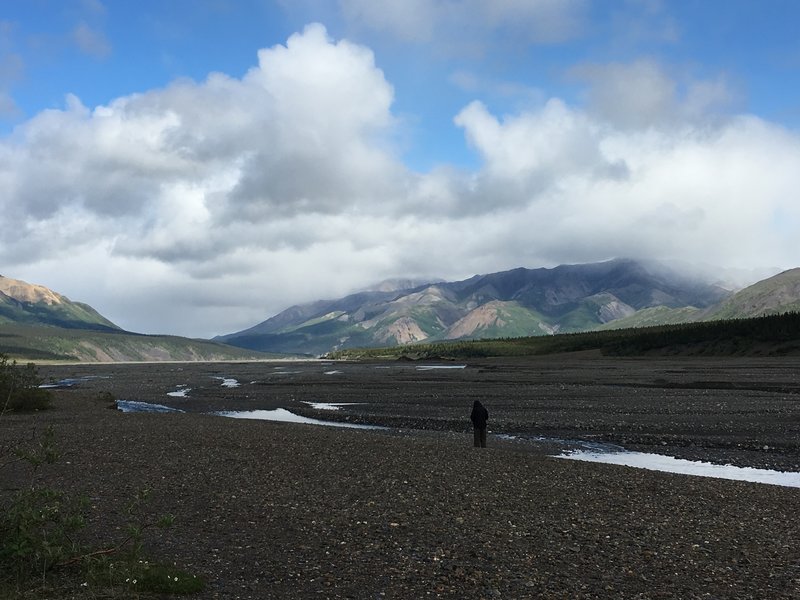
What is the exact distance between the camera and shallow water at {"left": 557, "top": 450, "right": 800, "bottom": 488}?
24.7 m

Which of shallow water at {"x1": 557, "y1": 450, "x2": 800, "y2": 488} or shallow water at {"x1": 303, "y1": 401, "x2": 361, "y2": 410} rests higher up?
shallow water at {"x1": 557, "y1": 450, "x2": 800, "y2": 488}

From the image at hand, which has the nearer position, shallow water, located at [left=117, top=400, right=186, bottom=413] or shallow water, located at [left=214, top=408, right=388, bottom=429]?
shallow water, located at [left=214, top=408, right=388, bottom=429]

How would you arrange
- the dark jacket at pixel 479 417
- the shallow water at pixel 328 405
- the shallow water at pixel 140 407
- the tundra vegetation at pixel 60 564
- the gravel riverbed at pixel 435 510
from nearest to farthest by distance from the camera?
the tundra vegetation at pixel 60 564 < the gravel riverbed at pixel 435 510 < the dark jacket at pixel 479 417 < the shallow water at pixel 328 405 < the shallow water at pixel 140 407

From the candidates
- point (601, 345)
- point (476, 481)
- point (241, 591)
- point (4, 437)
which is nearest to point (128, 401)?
point (4, 437)

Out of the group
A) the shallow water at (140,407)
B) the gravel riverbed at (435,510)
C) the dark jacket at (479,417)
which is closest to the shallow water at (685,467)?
the gravel riverbed at (435,510)

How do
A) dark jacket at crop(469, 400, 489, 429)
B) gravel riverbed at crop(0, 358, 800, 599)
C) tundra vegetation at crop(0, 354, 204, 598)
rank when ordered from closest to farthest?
tundra vegetation at crop(0, 354, 204, 598) < gravel riverbed at crop(0, 358, 800, 599) < dark jacket at crop(469, 400, 489, 429)

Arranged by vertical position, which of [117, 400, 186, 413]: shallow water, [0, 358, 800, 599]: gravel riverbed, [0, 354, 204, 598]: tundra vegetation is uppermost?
[0, 354, 204, 598]: tundra vegetation

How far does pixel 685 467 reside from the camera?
27422 mm

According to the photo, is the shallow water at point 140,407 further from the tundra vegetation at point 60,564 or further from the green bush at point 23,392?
the tundra vegetation at point 60,564

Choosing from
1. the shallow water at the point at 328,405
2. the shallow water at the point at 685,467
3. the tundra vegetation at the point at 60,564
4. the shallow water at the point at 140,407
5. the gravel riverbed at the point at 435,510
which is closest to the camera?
the tundra vegetation at the point at 60,564

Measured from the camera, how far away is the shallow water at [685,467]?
81.1ft

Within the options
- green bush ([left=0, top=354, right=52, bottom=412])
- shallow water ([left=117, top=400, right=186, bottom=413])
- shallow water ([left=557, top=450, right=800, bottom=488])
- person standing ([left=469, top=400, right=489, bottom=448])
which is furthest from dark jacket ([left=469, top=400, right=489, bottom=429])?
shallow water ([left=117, top=400, right=186, bottom=413])

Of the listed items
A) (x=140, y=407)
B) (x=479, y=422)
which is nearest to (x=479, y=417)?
(x=479, y=422)

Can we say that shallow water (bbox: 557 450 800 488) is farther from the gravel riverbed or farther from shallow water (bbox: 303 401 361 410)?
shallow water (bbox: 303 401 361 410)
